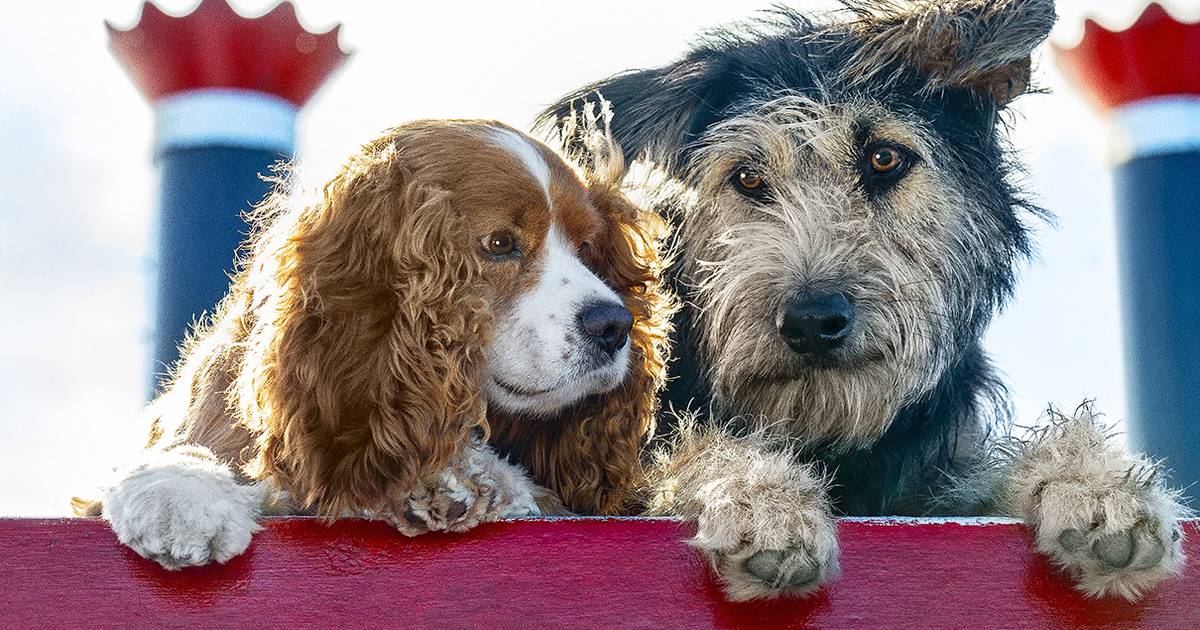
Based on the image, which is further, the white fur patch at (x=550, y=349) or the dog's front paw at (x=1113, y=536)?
the white fur patch at (x=550, y=349)

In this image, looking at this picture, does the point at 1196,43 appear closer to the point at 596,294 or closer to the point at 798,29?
the point at 798,29

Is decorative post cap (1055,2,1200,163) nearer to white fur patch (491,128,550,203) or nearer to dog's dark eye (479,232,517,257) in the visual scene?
white fur patch (491,128,550,203)

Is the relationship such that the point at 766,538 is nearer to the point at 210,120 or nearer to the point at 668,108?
the point at 668,108

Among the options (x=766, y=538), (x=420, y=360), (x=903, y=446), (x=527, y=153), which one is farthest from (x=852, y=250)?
(x=420, y=360)

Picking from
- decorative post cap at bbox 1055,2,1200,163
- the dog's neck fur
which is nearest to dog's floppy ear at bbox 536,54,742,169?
the dog's neck fur

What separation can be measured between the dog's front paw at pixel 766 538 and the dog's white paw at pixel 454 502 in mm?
378

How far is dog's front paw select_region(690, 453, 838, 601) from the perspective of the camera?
214 cm

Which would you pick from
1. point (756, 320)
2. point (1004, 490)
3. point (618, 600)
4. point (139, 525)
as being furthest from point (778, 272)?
point (139, 525)

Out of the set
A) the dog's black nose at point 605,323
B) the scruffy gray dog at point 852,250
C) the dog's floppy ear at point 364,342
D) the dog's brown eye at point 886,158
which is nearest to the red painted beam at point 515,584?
the dog's floppy ear at point 364,342

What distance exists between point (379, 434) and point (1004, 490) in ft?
4.63

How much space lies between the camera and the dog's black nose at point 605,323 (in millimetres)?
2543

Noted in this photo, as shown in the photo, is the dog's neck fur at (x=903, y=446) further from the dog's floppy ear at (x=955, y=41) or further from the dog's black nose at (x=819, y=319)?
the dog's floppy ear at (x=955, y=41)

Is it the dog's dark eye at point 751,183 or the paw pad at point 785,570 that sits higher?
the dog's dark eye at point 751,183

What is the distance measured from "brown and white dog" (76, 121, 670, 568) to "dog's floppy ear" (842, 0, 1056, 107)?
2.43 feet
